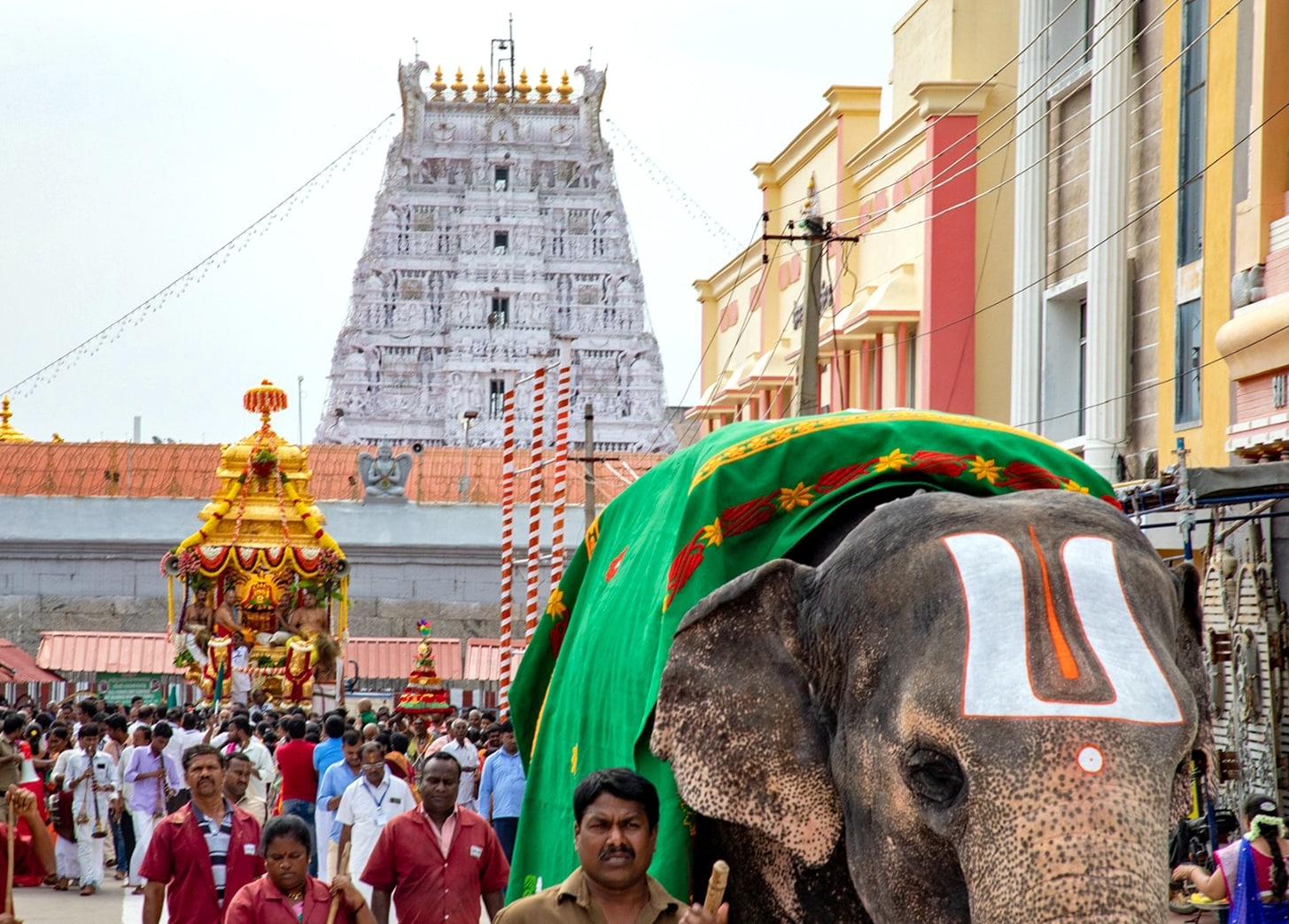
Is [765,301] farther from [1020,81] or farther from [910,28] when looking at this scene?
[1020,81]

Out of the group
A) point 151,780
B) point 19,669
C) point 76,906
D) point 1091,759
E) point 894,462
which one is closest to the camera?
point 1091,759

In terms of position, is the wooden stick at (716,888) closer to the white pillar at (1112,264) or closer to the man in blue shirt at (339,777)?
the man in blue shirt at (339,777)

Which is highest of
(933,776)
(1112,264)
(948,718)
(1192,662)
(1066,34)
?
(1066,34)

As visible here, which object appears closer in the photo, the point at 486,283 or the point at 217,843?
the point at 217,843

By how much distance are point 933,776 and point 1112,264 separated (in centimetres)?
1397

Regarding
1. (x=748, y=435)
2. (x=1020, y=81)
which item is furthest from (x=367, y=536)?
(x=748, y=435)

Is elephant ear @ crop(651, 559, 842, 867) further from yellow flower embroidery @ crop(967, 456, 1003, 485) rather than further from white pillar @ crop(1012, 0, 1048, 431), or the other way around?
white pillar @ crop(1012, 0, 1048, 431)

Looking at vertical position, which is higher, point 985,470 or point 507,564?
point 507,564

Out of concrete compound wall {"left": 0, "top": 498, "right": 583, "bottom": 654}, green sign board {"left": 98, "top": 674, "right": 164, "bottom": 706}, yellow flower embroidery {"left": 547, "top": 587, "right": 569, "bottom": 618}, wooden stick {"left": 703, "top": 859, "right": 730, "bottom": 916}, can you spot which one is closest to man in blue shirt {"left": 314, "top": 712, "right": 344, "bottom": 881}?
yellow flower embroidery {"left": 547, "top": 587, "right": 569, "bottom": 618}

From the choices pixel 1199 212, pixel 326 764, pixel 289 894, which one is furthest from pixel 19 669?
pixel 289 894

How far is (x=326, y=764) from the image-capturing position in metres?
14.0

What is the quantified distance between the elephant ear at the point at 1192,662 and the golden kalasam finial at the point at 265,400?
2580 cm

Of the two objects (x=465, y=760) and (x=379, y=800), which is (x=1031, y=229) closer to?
(x=465, y=760)

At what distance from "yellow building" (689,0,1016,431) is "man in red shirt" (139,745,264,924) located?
1394 cm
